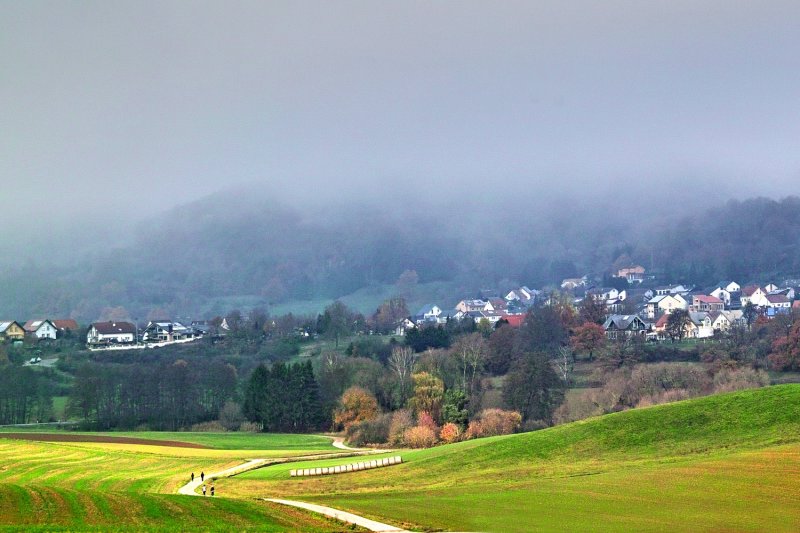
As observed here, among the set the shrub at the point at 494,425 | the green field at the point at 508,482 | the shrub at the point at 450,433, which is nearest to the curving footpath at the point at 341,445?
the green field at the point at 508,482

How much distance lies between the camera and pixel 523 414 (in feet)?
323

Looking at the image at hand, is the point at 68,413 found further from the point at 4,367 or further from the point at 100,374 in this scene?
the point at 4,367

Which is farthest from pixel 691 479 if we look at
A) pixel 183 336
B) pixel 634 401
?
pixel 183 336

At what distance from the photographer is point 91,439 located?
280 ft

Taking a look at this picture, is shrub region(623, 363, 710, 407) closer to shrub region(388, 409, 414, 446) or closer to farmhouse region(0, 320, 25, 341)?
shrub region(388, 409, 414, 446)

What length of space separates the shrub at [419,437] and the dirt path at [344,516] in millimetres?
42947

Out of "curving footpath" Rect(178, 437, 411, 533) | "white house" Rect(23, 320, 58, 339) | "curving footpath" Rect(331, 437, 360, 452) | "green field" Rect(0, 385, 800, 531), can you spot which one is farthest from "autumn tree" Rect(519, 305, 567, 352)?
"white house" Rect(23, 320, 58, 339)

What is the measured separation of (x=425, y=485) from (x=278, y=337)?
120 m

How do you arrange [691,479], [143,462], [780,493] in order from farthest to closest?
[143,462]
[691,479]
[780,493]

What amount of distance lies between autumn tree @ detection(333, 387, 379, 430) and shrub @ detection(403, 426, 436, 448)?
656 inches

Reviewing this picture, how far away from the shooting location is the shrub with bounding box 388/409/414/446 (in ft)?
292

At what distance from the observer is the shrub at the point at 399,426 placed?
8894 centimetres

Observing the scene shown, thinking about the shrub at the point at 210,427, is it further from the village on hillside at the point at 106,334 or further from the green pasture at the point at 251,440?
the village on hillside at the point at 106,334

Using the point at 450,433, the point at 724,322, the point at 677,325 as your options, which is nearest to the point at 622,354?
the point at 677,325
